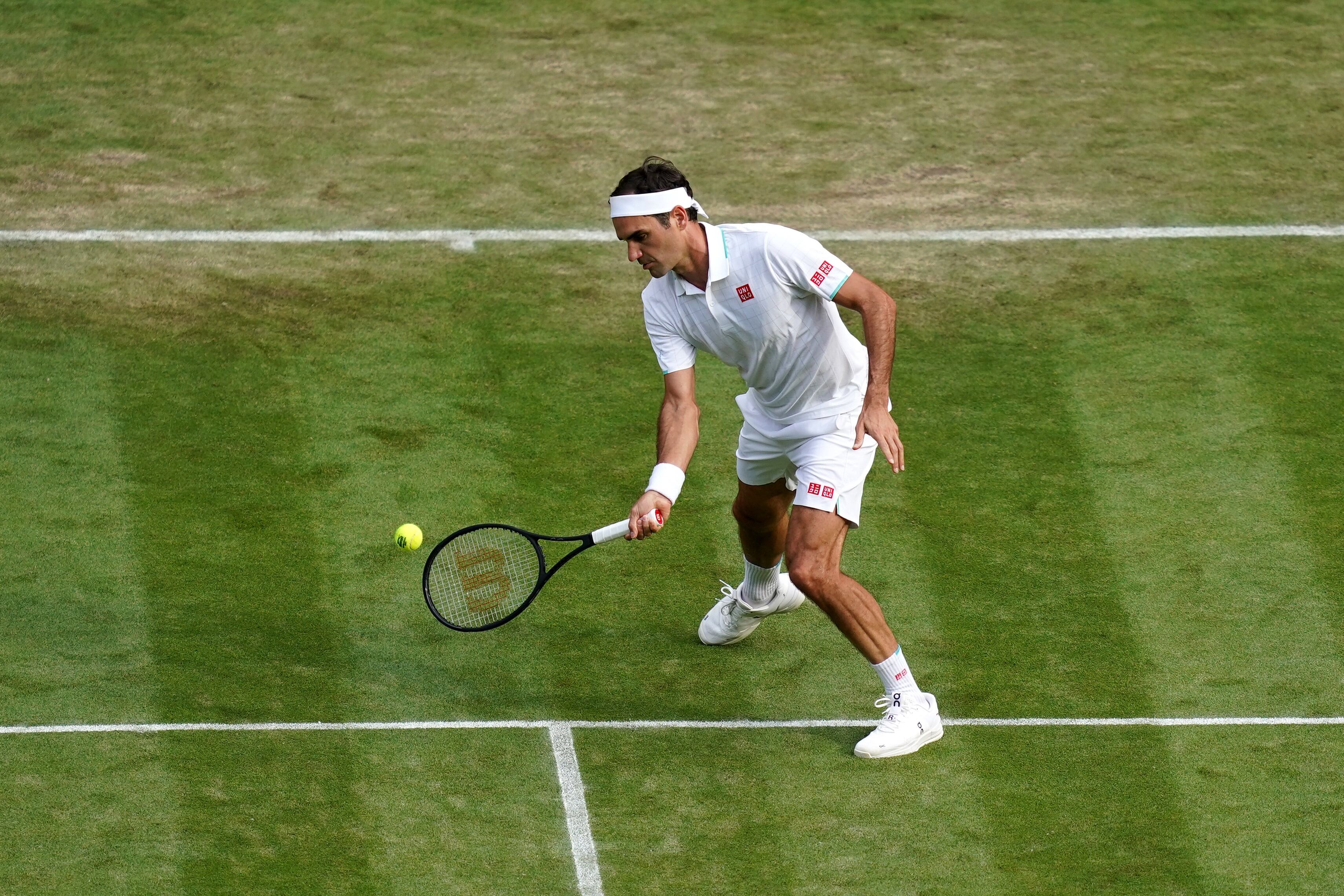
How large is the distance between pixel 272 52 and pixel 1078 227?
599 centimetres

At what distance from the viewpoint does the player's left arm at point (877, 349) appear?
681 centimetres

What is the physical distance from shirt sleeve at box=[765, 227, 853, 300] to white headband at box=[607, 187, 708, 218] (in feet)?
1.38

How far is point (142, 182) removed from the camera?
39.0 ft

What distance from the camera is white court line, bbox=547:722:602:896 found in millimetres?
6672

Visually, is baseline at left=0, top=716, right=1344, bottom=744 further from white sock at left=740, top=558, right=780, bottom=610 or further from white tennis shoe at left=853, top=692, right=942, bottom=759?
white sock at left=740, top=558, right=780, bottom=610

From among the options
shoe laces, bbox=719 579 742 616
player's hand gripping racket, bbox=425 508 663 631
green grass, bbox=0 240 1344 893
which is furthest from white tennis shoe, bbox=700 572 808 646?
player's hand gripping racket, bbox=425 508 663 631

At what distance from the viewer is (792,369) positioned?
290 inches

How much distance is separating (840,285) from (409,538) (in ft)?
7.32

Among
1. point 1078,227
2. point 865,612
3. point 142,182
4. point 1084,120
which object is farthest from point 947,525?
point 142,182

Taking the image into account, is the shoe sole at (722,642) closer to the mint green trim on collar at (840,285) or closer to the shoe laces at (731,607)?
the shoe laces at (731,607)

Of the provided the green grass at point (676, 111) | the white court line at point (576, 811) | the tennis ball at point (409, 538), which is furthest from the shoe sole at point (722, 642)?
the green grass at point (676, 111)

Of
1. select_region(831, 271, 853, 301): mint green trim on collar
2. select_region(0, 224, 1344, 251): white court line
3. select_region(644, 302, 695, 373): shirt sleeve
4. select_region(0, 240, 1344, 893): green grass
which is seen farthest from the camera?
select_region(0, 224, 1344, 251): white court line

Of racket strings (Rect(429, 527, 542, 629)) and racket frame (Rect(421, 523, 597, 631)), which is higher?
racket frame (Rect(421, 523, 597, 631))

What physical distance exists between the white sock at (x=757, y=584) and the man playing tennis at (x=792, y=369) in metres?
0.40
